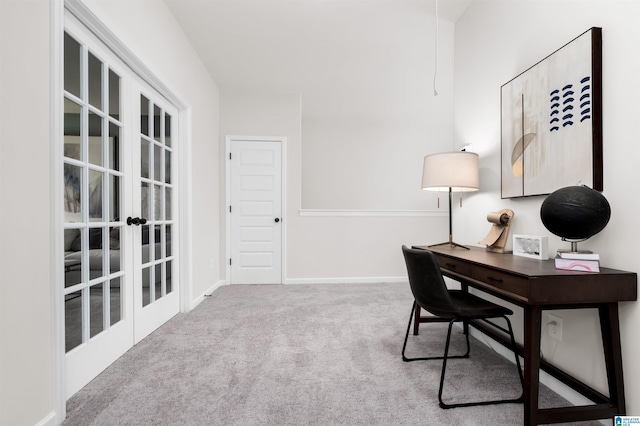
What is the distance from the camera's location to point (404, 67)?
3.54 metres

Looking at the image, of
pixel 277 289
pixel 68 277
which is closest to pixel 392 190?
pixel 277 289

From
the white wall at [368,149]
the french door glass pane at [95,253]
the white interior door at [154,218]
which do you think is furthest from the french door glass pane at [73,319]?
the white wall at [368,149]

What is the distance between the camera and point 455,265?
192 cm

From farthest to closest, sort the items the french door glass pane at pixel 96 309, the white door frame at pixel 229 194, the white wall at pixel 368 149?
the white wall at pixel 368 149 → the white door frame at pixel 229 194 → the french door glass pane at pixel 96 309

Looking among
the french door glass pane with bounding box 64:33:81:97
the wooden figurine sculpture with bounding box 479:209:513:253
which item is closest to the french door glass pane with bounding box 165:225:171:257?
the french door glass pane with bounding box 64:33:81:97

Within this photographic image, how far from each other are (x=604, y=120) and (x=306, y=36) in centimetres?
242

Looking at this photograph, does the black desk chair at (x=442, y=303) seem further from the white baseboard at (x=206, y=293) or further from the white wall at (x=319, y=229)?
the white wall at (x=319, y=229)

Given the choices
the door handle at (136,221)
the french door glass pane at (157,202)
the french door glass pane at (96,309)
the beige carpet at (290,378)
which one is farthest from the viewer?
the french door glass pane at (157,202)

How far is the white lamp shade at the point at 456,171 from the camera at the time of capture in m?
2.16

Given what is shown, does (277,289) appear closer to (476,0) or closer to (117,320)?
(117,320)

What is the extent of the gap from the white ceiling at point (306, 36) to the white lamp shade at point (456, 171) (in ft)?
4.19

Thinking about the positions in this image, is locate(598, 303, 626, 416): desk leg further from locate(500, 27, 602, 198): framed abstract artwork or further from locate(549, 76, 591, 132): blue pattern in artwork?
locate(549, 76, 591, 132): blue pattern in artwork

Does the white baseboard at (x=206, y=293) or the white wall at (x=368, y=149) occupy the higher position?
the white wall at (x=368, y=149)

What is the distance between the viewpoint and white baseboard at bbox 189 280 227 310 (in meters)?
3.15
